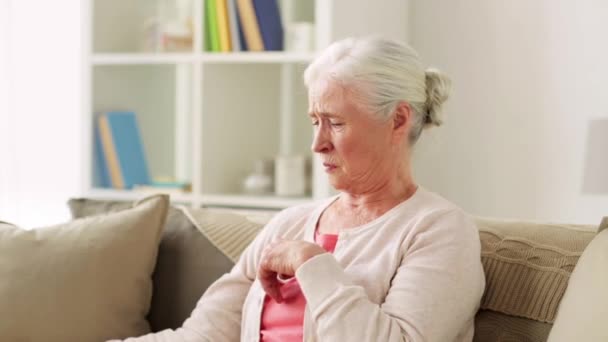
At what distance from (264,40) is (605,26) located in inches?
46.2

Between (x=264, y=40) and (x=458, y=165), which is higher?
(x=264, y=40)

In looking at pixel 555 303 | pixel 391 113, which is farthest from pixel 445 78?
pixel 555 303

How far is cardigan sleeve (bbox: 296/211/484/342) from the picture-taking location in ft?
4.79

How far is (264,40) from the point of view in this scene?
3.24 m

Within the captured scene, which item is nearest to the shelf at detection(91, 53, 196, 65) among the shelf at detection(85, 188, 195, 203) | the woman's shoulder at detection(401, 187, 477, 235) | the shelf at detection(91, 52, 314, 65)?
the shelf at detection(91, 52, 314, 65)

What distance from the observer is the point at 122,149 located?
353cm

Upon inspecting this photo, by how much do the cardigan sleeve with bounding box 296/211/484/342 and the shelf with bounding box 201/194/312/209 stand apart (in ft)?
5.25

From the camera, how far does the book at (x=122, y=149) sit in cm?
350

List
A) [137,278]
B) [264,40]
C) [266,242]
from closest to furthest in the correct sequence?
[266,242]
[137,278]
[264,40]

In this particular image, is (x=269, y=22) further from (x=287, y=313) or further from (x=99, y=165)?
(x=287, y=313)

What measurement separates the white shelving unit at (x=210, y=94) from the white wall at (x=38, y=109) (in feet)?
1.30

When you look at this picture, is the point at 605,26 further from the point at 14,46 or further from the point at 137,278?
the point at 14,46

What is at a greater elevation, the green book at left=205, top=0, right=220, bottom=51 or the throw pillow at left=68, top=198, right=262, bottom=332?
the green book at left=205, top=0, right=220, bottom=51

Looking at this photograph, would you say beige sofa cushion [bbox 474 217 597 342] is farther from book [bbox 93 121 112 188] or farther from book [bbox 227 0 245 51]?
book [bbox 93 121 112 188]
